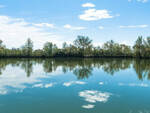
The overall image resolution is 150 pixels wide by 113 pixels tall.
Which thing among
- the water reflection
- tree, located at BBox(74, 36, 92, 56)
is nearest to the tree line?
tree, located at BBox(74, 36, 92, 56)

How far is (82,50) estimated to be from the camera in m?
73.4

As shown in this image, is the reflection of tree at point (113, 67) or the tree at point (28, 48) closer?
the reflection of tree at point (113, 67)

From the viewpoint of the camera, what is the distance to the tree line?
216 ft

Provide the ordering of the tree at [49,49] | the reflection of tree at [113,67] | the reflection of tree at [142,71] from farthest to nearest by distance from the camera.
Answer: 1. the tree at [49,49]
2. the reflection of tree at [113,67]
3. the reflection of tree at [142,71]

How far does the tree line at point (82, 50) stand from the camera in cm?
6569

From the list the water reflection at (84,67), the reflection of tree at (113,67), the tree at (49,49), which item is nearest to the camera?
the water reflection at (84,67)

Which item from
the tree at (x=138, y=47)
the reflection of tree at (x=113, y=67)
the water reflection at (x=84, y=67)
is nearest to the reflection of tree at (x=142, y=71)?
the water reflection at (x=84, y=67)

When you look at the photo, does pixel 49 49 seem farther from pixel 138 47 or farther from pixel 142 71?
pixel 142 71

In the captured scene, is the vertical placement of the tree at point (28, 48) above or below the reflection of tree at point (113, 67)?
above

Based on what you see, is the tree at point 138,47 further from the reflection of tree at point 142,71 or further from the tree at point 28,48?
the tree at point 28,48

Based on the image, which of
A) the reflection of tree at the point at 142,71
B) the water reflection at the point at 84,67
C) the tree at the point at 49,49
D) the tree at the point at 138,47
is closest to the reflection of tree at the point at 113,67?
the water reflection at the point at 84,67

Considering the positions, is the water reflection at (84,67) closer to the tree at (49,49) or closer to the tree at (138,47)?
the tree at (138,47)

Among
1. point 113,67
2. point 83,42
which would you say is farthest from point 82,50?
point 113,67

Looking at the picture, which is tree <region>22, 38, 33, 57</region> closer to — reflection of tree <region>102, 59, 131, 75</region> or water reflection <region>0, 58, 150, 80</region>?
water reflection <region>0, 58, 150, 80</region>
